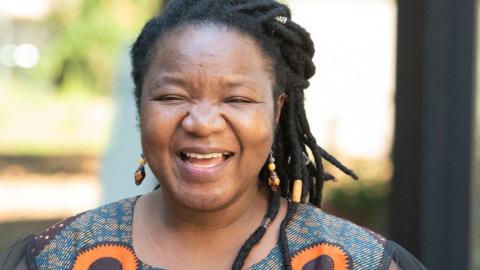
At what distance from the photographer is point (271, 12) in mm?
2904

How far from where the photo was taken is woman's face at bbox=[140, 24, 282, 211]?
2729 mm

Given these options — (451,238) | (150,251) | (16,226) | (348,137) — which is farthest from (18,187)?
(150,251)

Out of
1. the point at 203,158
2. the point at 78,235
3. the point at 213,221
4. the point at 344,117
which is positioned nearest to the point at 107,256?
the point at 78,235

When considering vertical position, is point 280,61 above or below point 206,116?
above

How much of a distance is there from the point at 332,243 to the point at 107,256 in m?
0.61

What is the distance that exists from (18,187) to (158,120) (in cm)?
1127

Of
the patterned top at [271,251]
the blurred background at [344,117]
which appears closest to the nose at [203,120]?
the patterned top at [271,251]

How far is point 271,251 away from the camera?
114 inches

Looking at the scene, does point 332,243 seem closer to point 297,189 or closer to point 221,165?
point 297,189

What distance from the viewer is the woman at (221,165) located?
9.01 ft

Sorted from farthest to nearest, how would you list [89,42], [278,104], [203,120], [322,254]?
[89,42], [278,104], [322,254], [203,120]

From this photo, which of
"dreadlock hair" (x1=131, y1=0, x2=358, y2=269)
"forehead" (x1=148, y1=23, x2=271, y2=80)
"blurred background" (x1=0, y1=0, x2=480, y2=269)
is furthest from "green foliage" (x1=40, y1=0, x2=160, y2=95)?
"forehead" (x1=148, y1=23, x2=271, y2=80)

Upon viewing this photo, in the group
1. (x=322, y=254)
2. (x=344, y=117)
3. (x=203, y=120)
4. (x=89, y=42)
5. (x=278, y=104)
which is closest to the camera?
(x=203, y=120)

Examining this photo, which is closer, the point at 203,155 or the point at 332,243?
the point at 203,155
